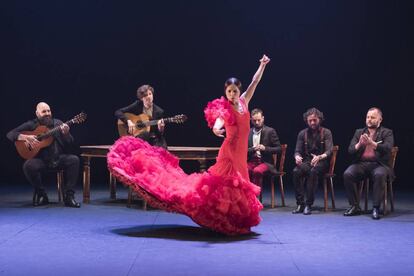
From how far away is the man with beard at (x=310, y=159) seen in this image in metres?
7.01

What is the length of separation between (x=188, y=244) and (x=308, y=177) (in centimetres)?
237

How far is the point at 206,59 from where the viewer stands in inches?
374

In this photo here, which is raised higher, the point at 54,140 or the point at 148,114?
the point at 148,114

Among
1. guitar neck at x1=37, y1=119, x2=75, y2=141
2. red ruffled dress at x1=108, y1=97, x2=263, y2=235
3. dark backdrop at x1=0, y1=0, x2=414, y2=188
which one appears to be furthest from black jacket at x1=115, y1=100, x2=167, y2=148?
dark backdrop at x1=0, y1=0, x2=414, y2=188

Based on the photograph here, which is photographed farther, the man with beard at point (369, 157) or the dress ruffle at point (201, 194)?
the man with beard at point (369, 157)

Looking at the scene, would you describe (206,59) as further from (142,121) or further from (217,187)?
(217,187)

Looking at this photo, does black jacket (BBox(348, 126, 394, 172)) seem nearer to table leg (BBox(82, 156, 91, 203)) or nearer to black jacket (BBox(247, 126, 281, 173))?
black jacket (BBox(247, 126, 281, 173))

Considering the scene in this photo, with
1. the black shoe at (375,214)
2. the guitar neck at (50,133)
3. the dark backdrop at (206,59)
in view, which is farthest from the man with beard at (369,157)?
the guitar neck at (50,133)

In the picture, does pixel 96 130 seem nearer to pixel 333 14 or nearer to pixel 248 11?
pixel 248 11

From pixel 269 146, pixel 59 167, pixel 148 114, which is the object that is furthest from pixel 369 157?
pixel 59 167

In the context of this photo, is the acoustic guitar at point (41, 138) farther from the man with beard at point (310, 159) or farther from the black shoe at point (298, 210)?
the black shoe at point (298, 210)

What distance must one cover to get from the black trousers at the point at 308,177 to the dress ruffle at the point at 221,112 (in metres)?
1.94

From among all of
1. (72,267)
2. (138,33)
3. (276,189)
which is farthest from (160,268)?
(138,33)

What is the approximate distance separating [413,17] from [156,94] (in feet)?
13.0
